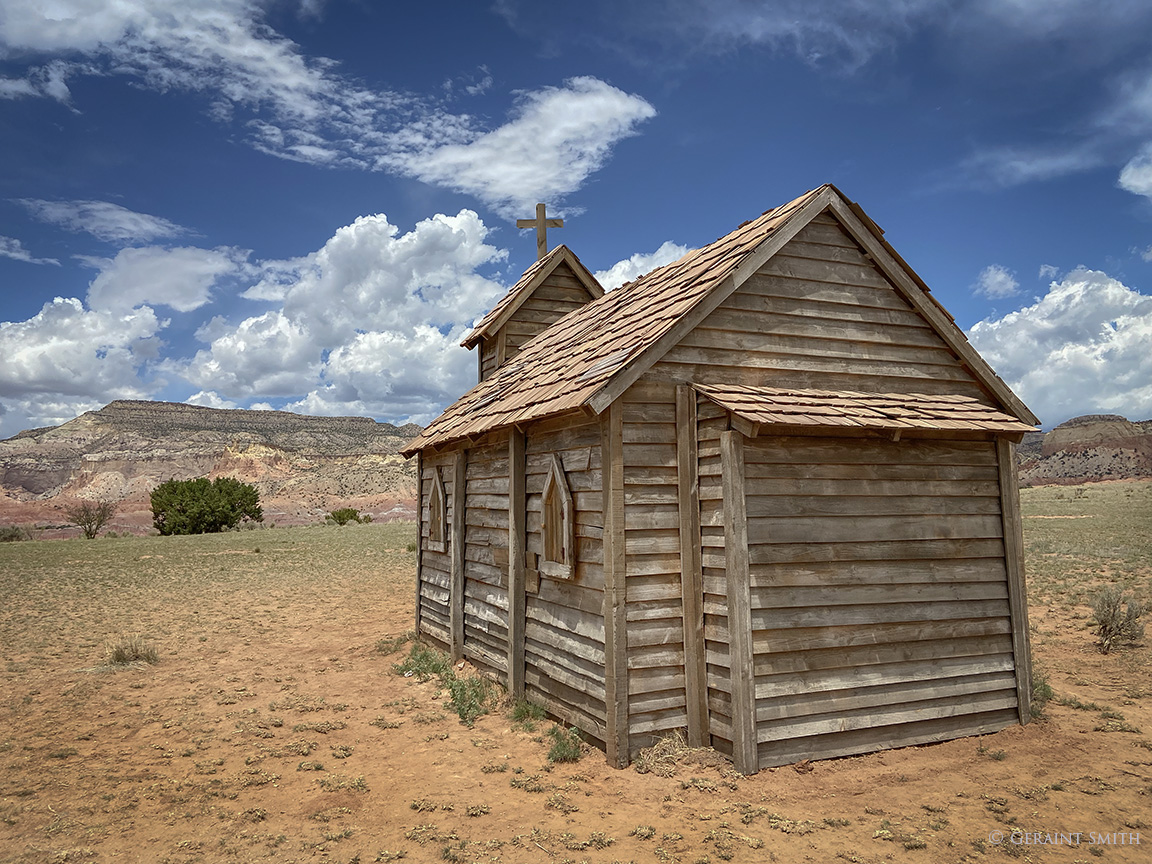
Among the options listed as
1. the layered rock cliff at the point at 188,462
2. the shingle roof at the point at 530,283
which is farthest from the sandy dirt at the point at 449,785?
the layered rock cliff at the point at 188,462

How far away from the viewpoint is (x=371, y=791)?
21.6 ft

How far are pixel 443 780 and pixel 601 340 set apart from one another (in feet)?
16.9

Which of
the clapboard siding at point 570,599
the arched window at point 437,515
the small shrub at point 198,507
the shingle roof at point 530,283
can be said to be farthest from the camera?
the small shrub at point 198,507

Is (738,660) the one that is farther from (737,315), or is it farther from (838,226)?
(838,226)

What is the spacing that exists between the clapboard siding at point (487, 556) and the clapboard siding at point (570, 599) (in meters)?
0.71

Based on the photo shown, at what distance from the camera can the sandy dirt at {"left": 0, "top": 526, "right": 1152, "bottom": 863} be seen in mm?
5383

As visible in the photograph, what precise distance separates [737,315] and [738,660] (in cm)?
355

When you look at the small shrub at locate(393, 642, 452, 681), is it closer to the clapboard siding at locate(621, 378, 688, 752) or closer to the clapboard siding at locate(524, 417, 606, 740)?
the clapboard siding at locate(524, 417, 606, 740)

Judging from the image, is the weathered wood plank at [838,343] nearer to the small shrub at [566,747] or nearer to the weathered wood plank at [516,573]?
the weathered wood plank at [516,573]

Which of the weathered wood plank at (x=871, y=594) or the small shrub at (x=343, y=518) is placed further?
the small shrub at (x=343, y=518)

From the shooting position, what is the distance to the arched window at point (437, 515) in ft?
38.1

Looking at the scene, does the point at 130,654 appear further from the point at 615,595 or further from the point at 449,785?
the point at 615,595

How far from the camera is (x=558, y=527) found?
26.5ft

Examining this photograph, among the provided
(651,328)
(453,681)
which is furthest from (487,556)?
(651,328)
